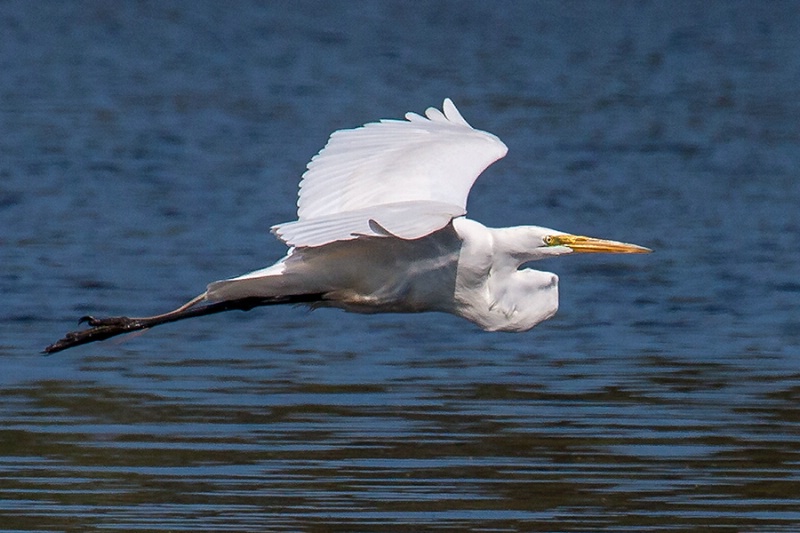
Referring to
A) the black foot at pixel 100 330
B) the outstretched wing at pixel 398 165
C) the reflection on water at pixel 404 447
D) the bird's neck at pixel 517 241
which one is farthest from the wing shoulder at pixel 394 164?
the reflection on water at pixel 404 447

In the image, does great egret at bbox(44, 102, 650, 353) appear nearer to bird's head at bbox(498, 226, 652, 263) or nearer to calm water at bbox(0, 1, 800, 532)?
bird's head at bbox(498, 226, 652, 263)

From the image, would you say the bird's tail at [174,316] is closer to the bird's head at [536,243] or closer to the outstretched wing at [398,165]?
the outstretched wing at [398,165]

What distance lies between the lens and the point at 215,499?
Result: 7.81 meters

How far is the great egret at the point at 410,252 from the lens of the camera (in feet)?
25.4

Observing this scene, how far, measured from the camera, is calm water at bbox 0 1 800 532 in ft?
26.3

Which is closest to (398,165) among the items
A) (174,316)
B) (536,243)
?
(536,243)

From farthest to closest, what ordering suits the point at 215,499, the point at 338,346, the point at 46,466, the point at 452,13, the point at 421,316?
the point at 452,13, the point at 421,316, the point at 338,346, the point at 46,466, the point at 215,499

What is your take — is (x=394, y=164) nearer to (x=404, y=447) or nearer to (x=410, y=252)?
(x=410, y=252)

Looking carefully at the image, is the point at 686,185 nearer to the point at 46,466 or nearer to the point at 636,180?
the point at 636,180

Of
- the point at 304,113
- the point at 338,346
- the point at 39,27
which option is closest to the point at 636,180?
the point at 304,113

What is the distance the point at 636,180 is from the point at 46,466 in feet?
37.9

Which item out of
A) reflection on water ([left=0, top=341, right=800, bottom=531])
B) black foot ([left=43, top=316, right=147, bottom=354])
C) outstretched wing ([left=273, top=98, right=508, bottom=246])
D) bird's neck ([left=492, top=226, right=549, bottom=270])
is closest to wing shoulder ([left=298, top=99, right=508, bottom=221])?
outstretched wing ([left=273, top=98, right=508, bottom=246])

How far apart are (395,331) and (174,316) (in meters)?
3.98

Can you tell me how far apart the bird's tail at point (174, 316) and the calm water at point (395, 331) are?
1.94ft
